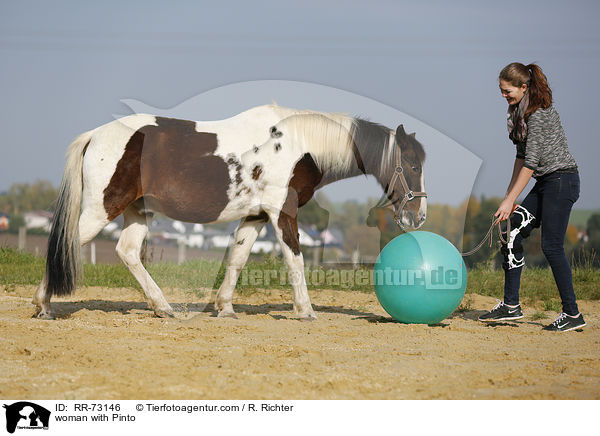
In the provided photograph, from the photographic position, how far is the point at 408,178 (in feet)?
21.6

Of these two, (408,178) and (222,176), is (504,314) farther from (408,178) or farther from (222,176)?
(222,176)

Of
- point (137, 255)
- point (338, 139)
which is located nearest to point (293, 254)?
point (338, 139)

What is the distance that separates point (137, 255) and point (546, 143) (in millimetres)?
4327

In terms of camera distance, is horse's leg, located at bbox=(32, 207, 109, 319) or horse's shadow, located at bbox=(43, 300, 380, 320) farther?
horse's shadow, located at bbox=(43, 300, 380, 320)

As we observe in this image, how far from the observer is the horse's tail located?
592 cm

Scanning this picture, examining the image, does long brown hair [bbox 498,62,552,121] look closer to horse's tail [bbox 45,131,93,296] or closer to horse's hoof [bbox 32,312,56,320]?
horse's tail [bbox 45,131,93,296]

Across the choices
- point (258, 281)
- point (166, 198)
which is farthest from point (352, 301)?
point (166, 198)

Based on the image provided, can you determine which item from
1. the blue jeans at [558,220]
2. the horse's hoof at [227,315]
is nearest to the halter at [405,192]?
the blue jeans at [558,220]

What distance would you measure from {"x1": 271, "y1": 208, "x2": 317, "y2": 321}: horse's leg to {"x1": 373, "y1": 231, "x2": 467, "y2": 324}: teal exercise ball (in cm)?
87

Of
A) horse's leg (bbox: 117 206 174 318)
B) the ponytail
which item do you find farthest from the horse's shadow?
the ponytail

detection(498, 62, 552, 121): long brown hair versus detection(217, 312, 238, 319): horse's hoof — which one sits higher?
detection(498, 62, 552, 121): long brown hair

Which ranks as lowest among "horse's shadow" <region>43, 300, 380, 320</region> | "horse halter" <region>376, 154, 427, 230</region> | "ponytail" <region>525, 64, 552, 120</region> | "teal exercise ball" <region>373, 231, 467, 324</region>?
"horse's shadow" <region>43, 300, 380, 320</region>
